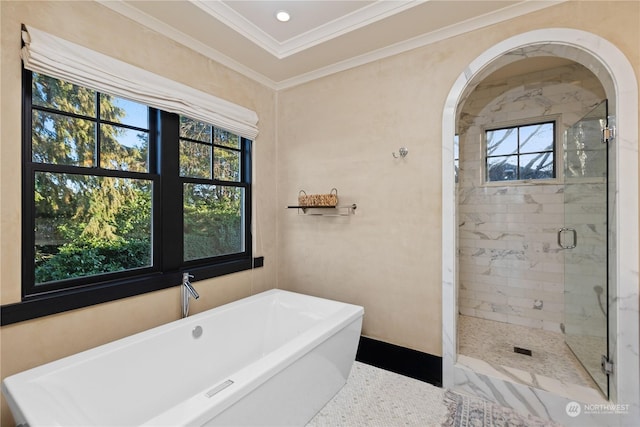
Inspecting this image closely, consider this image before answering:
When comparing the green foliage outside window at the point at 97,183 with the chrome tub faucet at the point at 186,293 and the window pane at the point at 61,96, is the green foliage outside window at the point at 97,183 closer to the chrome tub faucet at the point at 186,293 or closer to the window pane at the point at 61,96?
the window pane at the point at 61,96

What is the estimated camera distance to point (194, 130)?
241 cm

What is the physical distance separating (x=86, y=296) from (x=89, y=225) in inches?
17.4

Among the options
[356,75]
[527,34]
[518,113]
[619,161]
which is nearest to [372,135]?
[356,75]

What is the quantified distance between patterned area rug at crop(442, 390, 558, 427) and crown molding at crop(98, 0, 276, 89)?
10.3 ft

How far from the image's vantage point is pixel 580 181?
7.52ft

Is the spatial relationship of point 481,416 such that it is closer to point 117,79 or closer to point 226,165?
point 226,165

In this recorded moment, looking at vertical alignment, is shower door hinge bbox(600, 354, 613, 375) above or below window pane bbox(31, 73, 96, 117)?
below

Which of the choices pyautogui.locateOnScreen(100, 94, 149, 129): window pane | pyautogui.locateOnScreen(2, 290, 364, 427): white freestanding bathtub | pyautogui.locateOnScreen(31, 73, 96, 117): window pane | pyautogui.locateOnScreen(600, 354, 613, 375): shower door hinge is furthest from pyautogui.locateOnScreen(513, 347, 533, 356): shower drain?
pyautogui.locateOnScreen(31, 73, 96, 117): window pane

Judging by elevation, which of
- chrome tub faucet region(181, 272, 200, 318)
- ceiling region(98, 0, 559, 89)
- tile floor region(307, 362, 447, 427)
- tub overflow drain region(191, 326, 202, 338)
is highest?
ceiling region(98, 0, 559, 89)

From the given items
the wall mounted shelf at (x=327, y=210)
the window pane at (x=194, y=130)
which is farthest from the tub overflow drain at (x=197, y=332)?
the window pane at (x=194, y=130)

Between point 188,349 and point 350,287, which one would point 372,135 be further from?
point 188,349

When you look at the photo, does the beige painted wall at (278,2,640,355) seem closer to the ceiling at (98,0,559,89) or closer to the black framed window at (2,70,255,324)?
the ceiling at (98,0,559,89)

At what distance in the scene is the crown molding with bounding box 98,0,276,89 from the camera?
1.84m

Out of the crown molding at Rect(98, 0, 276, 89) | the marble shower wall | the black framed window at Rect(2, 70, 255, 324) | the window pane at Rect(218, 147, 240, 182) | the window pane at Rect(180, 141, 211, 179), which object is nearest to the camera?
the black framed window at Rect(2, 70, 255, 324)
